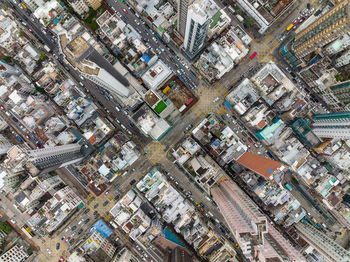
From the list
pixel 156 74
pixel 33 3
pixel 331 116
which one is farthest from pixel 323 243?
pixel 33 3

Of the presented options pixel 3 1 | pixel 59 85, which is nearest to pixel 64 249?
pixel 59 85

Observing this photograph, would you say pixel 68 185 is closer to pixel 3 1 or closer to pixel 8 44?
pixel 8 44

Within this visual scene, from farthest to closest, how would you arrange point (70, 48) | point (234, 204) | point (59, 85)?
point (59, 85), point (234, 204), point (70, 48)

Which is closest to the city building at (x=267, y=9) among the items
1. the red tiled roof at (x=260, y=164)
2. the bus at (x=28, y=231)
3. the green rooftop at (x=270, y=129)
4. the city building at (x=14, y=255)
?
the green rooftop at (x=270, y=129)

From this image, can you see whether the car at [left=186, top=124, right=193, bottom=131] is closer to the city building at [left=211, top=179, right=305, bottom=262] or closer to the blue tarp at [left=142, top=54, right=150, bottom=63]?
the blue tarp at [left=142, top=54, right=150, bottom=63]

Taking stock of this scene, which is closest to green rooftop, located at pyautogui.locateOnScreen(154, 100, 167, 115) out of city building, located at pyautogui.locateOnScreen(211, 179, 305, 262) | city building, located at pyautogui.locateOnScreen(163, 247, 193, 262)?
city building, located at pyautogui.locateOnScreen(211, 179, 305, 262)

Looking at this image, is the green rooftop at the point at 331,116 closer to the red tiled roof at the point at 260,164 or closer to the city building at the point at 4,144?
the red tiled roof at the point at 260,164
